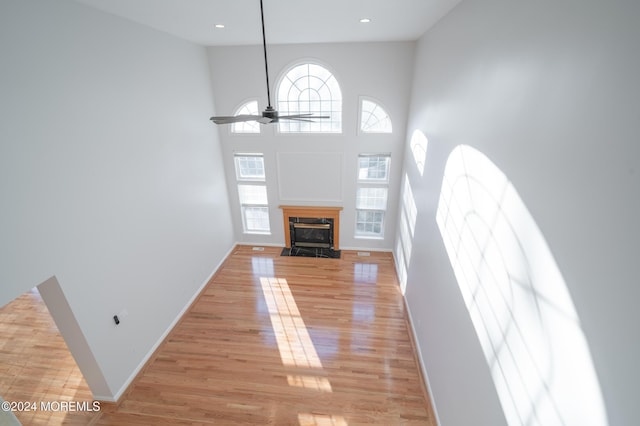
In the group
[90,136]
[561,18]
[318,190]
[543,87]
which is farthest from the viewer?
[318,190]

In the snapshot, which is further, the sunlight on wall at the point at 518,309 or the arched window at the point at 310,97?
the arched window at the point at 310,97

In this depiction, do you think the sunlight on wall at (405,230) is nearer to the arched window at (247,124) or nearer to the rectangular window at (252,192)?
the rectangular window at (252,192)

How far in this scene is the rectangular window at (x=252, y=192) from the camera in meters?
6.05

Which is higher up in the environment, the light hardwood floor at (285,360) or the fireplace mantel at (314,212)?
the fireplace mantel at (314,212)

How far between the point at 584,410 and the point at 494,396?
83 centimetres

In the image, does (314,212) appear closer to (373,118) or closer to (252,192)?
(252,192)

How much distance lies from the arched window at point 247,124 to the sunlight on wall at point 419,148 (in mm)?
3150

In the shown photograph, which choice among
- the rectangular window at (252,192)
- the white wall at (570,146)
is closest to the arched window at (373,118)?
the rectangular window at (252,192)

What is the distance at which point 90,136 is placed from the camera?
2.85 meters

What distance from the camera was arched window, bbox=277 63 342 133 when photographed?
529cm

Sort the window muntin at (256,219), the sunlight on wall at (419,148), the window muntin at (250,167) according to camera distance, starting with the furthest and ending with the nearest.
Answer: the window muntin at (256,219) < the window muntin at (250,167) < the sunlight on wall at (419,148)

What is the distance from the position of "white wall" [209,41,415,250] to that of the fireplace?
0.40 meters

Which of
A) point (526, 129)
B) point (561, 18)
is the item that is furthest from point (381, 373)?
point (561, 18)

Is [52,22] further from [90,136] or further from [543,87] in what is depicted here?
[543,87]
